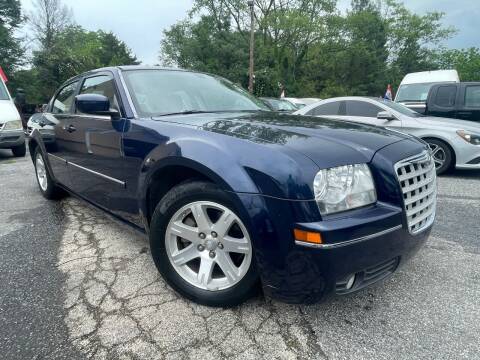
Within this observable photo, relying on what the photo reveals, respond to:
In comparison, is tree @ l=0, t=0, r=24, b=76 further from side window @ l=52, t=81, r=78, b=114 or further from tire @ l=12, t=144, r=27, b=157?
side window @ l=52, t=81, r=78, b=114

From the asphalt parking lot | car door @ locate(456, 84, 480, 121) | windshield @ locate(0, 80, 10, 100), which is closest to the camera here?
the asphalt parking lot

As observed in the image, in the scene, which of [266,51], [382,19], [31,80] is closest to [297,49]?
[266,51]

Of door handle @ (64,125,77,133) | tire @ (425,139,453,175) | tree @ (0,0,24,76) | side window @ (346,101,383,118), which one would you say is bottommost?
tire @ (425,139,453,175)

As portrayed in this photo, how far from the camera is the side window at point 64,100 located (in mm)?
3865

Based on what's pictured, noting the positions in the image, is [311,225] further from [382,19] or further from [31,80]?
[382,19]

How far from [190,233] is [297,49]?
37502 mm

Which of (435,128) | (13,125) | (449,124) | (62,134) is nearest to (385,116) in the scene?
(435,128)

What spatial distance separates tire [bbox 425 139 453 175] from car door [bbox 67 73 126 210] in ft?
17.4

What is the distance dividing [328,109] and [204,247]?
218 inches

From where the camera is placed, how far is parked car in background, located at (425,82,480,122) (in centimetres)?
749

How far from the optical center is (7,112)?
7906 millimetres

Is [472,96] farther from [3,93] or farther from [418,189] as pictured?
[3,93]

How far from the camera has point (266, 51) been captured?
3378 centimetres

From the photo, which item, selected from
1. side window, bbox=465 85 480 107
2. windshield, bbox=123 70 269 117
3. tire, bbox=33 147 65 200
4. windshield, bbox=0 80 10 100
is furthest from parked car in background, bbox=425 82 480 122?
windshield, bbox=0 80 10 100
